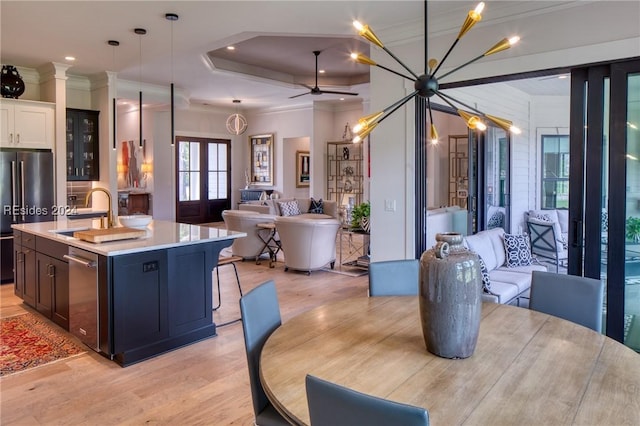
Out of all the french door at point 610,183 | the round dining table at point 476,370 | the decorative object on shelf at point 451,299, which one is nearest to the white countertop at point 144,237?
the round dining table at point 476,370

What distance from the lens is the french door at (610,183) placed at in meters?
3.28

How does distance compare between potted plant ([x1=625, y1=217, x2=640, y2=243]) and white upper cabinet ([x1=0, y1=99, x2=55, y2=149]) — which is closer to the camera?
potted plant ([x1=625, y1=217, x2=640, y2=243])

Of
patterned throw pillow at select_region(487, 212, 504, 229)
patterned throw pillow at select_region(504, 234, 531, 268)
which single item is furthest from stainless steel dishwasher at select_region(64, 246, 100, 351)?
patterned throw pillow at select_region(487, 212, 504, 229)

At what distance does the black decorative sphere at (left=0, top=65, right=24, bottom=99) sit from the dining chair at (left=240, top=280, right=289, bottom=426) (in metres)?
5.79

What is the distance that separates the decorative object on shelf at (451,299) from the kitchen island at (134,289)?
2.39 meters

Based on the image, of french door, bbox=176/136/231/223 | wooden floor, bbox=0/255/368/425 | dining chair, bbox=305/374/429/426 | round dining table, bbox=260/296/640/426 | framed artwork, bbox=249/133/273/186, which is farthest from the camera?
framed artwork, bbox=249/133/273/186

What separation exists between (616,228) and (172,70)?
6.05 meters

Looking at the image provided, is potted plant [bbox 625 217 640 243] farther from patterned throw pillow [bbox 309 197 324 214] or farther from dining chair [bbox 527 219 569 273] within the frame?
patterned throw pillow [bbox 309 197 324 214]

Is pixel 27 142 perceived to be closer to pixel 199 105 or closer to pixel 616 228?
pixel 199 105

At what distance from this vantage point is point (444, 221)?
17.1 ft

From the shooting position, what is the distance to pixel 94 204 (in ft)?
24.2

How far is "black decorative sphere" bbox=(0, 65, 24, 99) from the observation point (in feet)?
19.7

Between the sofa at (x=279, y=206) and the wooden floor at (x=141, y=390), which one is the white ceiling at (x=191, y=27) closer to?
the sofa at (x=279, y=206)

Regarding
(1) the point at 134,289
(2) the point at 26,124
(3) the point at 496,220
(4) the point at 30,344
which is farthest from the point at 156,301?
(3) the point at 496,220
